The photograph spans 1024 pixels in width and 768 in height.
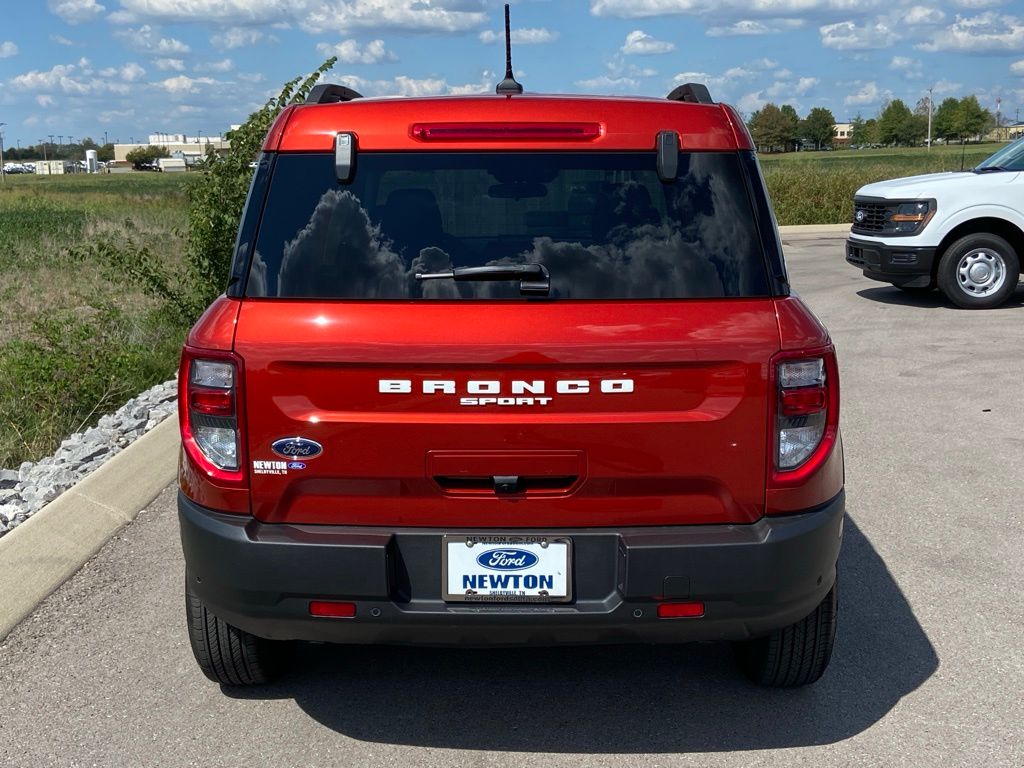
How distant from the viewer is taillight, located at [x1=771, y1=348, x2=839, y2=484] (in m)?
3.23

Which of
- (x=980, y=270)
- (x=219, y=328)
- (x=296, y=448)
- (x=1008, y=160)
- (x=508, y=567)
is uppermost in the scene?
(x=1008, y=160)

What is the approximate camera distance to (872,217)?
44.4ft

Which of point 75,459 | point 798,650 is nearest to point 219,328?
point 798,650

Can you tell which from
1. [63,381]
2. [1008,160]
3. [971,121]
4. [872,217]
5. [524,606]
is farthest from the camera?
[971,121]

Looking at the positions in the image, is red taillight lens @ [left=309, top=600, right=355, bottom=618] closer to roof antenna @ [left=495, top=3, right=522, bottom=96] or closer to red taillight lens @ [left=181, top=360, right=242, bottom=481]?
red taillight lens @ [left=181, top=360, right=242, bottom=481]

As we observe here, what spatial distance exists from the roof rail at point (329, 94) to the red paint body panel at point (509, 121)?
9.8 inches

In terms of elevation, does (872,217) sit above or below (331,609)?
above

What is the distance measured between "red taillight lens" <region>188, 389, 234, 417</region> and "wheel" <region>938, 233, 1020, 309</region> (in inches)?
447

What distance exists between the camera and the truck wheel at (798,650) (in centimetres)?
372

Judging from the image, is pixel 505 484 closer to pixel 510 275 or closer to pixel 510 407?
pixel 510 407

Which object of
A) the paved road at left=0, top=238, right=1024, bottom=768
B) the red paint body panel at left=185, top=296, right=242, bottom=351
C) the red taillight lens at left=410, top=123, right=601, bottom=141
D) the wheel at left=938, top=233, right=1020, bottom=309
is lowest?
the paved road at left=0, top=238, right=1024, bottom=768

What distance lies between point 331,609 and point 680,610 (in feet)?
3.29

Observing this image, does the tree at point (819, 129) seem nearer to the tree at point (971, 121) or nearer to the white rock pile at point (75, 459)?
the tree at point (971, 121)

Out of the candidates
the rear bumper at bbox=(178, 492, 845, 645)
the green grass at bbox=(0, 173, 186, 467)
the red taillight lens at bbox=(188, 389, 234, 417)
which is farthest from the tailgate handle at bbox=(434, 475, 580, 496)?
the green grass at bbox=(0, 173, 186, 467)
